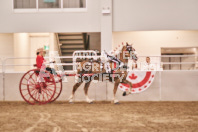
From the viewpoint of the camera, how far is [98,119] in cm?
820

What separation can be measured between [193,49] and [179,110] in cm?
798

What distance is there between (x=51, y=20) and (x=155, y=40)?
5.32 meters

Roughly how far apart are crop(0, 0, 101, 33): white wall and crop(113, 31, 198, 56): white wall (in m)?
2.64

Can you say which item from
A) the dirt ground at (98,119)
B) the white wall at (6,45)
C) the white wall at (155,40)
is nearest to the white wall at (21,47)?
the white wall at (6,45)

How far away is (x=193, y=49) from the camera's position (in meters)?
17.2

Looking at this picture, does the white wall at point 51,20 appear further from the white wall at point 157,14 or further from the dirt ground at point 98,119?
the dirt ground at point 98,119

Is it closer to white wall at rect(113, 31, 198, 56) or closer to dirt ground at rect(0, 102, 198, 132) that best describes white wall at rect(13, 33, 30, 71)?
white wall at rect(113, 31, 198, 56)

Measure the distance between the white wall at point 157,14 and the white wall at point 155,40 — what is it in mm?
2526

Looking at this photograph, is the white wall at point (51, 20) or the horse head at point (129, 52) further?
the white wall at point (51, 20)

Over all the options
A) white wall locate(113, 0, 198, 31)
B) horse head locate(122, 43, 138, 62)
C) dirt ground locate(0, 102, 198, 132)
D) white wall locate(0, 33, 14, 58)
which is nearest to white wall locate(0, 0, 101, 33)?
white wall locate(113, 0, 198, 31)

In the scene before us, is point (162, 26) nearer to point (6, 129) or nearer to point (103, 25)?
point (103, 25)

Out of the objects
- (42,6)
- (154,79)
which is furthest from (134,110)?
(42,6)

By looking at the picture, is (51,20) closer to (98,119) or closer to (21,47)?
(21,47)

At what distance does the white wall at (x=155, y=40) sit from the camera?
16891 mm
